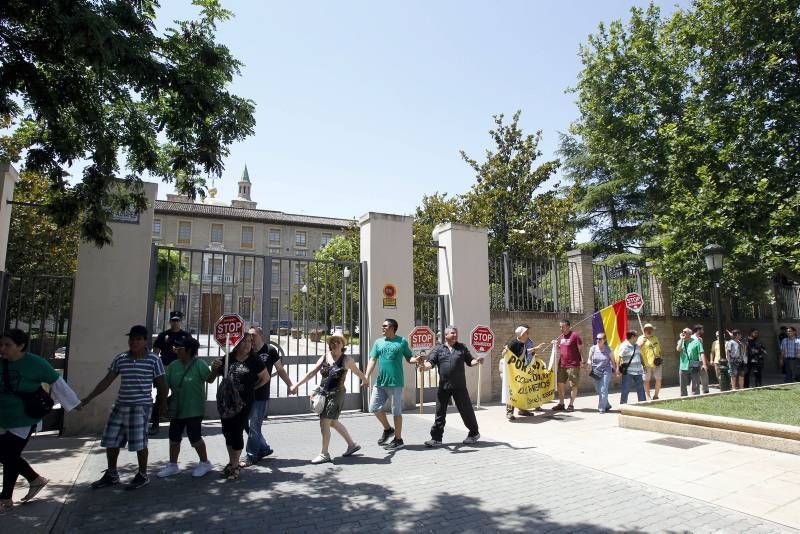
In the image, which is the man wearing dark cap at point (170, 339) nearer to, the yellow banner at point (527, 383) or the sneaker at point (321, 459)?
the sneaker at point (321, 459)

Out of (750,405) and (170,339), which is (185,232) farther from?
(750,405)

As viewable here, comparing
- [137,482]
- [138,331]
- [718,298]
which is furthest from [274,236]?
[137,482]

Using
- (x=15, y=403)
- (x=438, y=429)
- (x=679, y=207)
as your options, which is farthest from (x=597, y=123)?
(x=15, y=403)

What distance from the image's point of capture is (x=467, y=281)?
1215 centimetres

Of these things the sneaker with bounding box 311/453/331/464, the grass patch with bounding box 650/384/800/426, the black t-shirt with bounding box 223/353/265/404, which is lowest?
the sneaker with bounding box 311/453/331/464

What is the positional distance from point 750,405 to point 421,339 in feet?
21.5

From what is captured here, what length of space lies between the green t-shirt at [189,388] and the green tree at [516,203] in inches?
616

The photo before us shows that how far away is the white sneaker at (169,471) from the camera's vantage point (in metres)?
5.98

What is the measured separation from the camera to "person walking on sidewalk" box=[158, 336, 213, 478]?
5.91 meters

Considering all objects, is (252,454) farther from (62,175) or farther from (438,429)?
(62,175)

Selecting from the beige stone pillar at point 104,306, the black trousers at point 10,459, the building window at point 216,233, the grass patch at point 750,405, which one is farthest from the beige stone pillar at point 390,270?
the building window at point 216,233

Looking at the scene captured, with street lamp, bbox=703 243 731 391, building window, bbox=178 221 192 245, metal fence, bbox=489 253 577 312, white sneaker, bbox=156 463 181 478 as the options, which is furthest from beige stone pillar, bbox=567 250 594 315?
building window, bbox=178 221 192 245

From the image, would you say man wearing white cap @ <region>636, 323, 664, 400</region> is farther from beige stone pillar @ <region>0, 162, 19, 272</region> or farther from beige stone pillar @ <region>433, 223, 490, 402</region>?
beige stone pillar @ <region>0, 162, 19, 272</region>

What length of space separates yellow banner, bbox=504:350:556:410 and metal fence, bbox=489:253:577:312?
2.93 m
